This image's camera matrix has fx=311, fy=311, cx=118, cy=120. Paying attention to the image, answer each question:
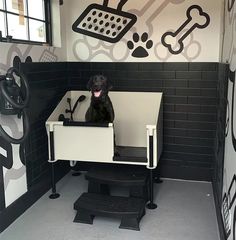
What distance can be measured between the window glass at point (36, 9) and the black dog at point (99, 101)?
3.31 feet

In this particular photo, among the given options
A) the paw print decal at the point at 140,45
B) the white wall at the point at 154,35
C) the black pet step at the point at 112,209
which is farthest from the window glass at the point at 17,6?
the black pet step at the point at 112,209

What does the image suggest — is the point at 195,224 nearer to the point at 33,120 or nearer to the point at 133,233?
the point at 133,233

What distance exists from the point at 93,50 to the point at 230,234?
2.47 m

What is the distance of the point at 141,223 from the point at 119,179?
0.45 metres

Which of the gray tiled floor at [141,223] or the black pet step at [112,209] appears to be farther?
the black pet step at [112,209]

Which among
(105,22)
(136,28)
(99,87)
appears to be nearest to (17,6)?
(105,22)

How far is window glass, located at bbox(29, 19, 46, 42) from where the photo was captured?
10.5ft

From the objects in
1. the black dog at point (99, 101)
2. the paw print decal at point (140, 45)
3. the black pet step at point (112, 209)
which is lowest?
the black pet step at point (112, 209)

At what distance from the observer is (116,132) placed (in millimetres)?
3523

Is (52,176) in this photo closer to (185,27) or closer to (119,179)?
(119,179)

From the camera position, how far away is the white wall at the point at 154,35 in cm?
329

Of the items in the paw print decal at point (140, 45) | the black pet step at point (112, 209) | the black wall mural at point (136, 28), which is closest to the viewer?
the black pet step at point (112, 209)

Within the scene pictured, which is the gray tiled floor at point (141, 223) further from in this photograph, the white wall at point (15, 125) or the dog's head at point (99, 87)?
the dog's head at point (99, 87)

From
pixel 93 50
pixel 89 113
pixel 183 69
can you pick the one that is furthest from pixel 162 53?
pixel 89 113
